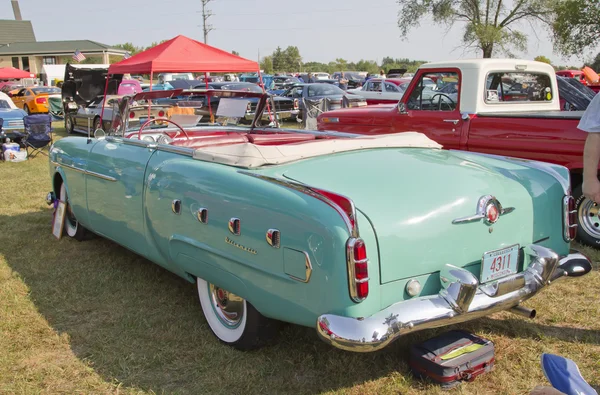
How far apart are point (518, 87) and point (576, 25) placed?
72.2 ft

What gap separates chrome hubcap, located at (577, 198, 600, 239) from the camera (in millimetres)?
4828

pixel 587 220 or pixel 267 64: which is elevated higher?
pixel 267 64

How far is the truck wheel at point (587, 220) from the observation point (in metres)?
4.82

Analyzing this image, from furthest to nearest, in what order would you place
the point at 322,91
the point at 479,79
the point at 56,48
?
the point at 56,48 → the point at 322,91 → the point at 479,79

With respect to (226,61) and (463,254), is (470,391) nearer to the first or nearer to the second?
(463,254)

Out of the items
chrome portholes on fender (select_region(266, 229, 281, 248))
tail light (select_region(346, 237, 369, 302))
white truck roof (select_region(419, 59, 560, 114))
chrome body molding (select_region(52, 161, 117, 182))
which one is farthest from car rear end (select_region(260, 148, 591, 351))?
white truck roof (select_region(419, 59, 560, 114))

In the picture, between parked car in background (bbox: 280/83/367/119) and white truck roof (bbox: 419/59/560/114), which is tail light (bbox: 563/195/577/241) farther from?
parked car in background (bbox: 280/83/367/119)

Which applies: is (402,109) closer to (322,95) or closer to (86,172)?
(86,172)

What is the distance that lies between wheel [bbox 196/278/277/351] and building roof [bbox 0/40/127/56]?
5221cm

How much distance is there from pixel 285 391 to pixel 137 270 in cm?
217

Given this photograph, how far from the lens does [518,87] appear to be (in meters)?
6.10

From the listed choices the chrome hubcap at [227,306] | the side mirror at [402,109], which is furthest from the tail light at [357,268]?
the side mirror at [402,109]

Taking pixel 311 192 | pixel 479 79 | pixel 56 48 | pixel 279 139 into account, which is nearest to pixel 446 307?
pixel 311 192

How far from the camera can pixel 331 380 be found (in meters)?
2.78
